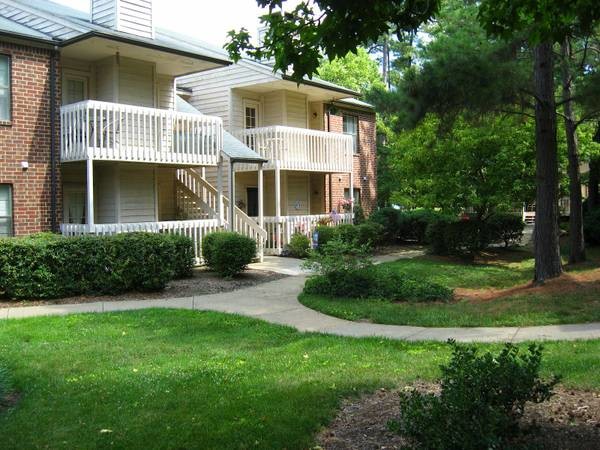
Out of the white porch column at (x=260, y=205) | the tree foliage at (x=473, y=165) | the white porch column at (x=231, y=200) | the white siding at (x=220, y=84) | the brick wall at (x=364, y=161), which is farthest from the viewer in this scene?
the brick wall at (x=364, y=161)

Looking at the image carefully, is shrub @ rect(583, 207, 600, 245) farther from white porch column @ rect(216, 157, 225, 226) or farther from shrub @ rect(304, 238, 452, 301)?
white porch column @ rect(216, 157, 225, 226)

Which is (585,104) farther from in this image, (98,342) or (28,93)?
(28,93)

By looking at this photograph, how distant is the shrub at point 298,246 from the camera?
1933 centimetres

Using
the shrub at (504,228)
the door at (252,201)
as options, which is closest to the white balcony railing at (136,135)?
the door at (252,201)

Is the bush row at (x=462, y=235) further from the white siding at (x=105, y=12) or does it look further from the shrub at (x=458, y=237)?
the white siding at (x=105, y=12)

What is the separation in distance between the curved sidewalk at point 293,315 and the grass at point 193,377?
0.58 meters

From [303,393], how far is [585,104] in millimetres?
10357

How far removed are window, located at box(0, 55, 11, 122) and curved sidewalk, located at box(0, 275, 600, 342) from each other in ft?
18.0

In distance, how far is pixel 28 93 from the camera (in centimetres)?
1437

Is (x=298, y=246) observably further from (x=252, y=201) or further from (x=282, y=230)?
(x=252, y=201)

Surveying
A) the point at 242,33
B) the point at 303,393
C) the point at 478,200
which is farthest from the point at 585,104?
the point at 303,393

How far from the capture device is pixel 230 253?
560 inches

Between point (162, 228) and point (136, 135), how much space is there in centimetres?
252

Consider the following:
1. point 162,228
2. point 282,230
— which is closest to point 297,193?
point 282,230
